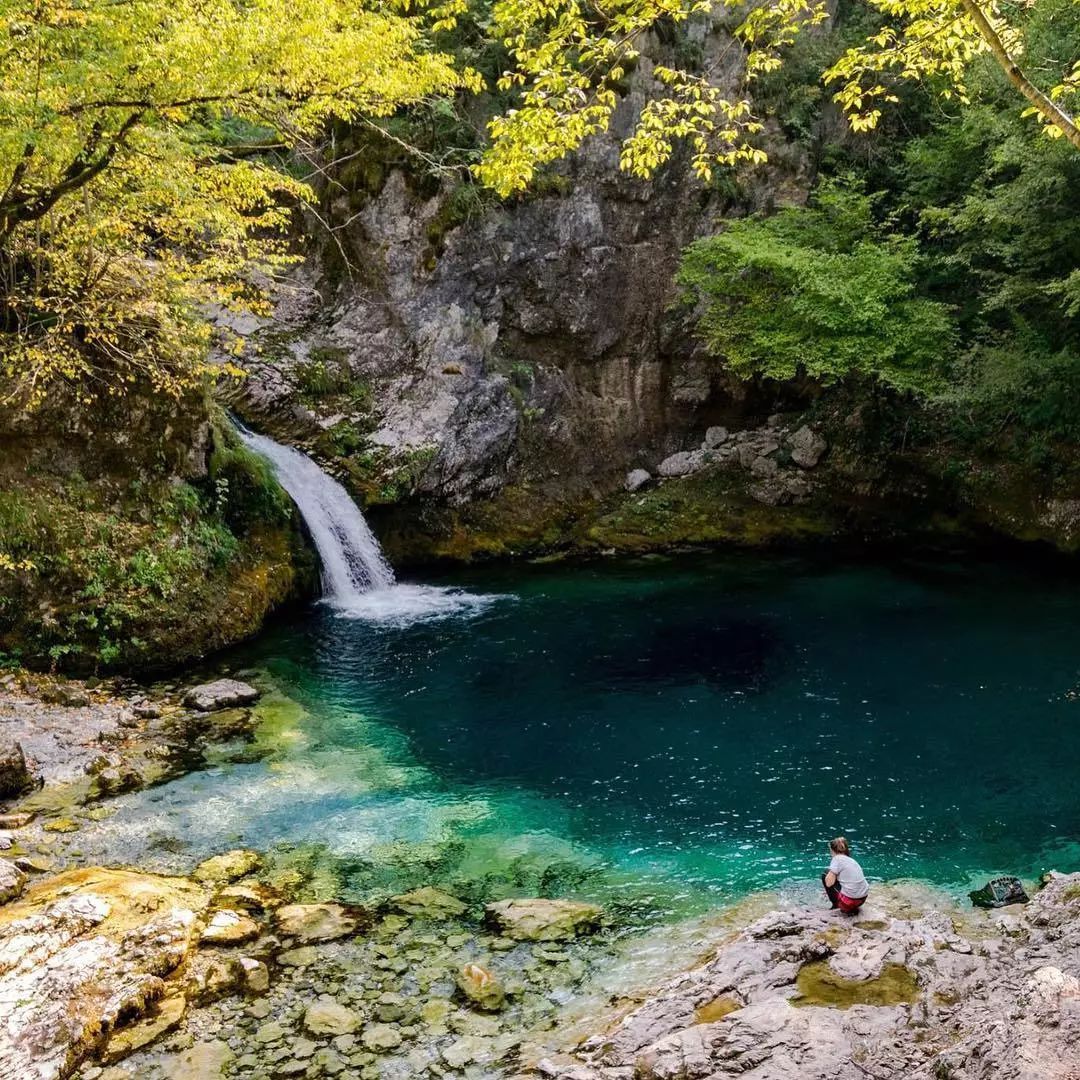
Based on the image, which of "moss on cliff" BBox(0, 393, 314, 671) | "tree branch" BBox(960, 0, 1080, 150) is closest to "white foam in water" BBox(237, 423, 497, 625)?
"moss on cliff" BBox(0, 393, 314, 671)

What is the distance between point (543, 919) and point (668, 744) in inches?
187

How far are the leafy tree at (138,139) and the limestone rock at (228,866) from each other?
25.7 ft

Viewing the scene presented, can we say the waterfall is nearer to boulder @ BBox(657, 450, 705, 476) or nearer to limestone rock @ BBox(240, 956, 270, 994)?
boulder @ BBox(657, 450, 705, 476)

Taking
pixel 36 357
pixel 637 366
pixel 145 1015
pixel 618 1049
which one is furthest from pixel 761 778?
pixel 637 366

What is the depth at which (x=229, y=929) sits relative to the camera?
7.79m

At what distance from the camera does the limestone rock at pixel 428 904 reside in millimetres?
8281

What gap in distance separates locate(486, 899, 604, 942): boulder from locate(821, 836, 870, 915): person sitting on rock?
7.54 ft

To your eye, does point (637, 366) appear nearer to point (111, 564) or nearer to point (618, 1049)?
point (111, 564)

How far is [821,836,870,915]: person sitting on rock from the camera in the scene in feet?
25.1

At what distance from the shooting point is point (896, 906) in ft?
27.2

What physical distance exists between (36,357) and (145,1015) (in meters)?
9.46

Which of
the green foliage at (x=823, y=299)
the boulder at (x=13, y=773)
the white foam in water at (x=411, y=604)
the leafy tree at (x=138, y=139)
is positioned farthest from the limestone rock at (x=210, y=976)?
the green foliage at (x=823, y=299)

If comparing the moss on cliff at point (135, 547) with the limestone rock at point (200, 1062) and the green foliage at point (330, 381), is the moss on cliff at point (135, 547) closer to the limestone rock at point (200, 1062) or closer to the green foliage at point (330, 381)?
the green foliage at point (330, 381)

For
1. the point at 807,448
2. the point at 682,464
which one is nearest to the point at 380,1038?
the point at 682,464
